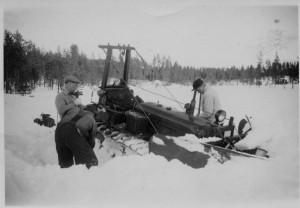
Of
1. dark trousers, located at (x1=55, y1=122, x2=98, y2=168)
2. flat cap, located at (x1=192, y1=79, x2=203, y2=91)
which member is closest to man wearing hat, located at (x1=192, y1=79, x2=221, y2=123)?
flat cap, located at (x1=192, y1=79, x2=203, y2=91)

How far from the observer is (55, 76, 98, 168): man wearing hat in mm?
3449

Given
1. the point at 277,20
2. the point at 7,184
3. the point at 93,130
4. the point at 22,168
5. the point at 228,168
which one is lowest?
the point at 7,184

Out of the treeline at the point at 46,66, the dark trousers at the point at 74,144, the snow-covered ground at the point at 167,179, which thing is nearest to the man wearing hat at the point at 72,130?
the dark trousers at the point at 74,144

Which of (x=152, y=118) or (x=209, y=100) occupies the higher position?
(x=209, y=100)

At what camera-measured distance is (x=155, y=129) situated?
455 centimetres

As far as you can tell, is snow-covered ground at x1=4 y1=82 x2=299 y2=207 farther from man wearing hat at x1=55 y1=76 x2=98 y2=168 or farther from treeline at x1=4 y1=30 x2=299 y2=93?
treeline at x1=4 y1=30 x2=299 y2=93

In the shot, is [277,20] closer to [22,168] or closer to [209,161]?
[209,161]

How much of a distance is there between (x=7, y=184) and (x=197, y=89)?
11.0ft

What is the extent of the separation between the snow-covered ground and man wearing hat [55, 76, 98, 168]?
0.22 m

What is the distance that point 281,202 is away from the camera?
3621 mm

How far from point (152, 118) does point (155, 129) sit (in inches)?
9.6

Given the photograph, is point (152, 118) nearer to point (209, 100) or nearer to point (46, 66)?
point (209, 100)

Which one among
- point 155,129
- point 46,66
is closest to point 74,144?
point 155,129

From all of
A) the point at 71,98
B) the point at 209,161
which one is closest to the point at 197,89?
the point at 209,161
